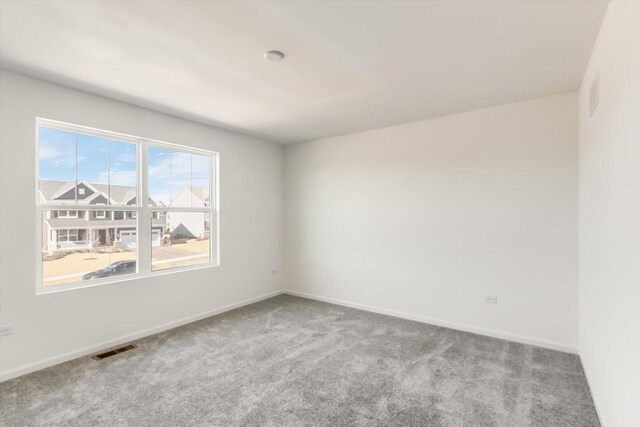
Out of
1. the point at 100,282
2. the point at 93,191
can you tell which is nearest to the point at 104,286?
the point at 100,282

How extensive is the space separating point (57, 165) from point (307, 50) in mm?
2719

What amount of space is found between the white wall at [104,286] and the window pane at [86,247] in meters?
0.16

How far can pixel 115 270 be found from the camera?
3.47 meters

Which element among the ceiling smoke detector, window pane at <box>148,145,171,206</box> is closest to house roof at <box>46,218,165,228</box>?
window pane at <box>148,145,171,206</box>

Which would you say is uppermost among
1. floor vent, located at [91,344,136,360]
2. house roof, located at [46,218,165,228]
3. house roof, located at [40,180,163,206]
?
house roof, located at [40,180,163,206]

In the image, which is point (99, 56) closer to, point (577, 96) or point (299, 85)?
point (299, 85)

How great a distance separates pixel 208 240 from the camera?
446cm

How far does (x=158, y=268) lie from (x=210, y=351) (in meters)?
1.35

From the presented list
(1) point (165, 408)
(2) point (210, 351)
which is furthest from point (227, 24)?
(2) point (210, 351)

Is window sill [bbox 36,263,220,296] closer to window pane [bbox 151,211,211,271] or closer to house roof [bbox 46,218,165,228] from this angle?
window pane [bbox 151,211,211,271]

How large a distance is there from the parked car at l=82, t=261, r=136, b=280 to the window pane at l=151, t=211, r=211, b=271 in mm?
243

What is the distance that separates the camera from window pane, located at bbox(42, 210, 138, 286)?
9.77ft

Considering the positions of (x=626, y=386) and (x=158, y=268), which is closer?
(x=626, y=386)

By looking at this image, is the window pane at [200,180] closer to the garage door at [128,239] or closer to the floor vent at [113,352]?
the garage door at [128,239]
